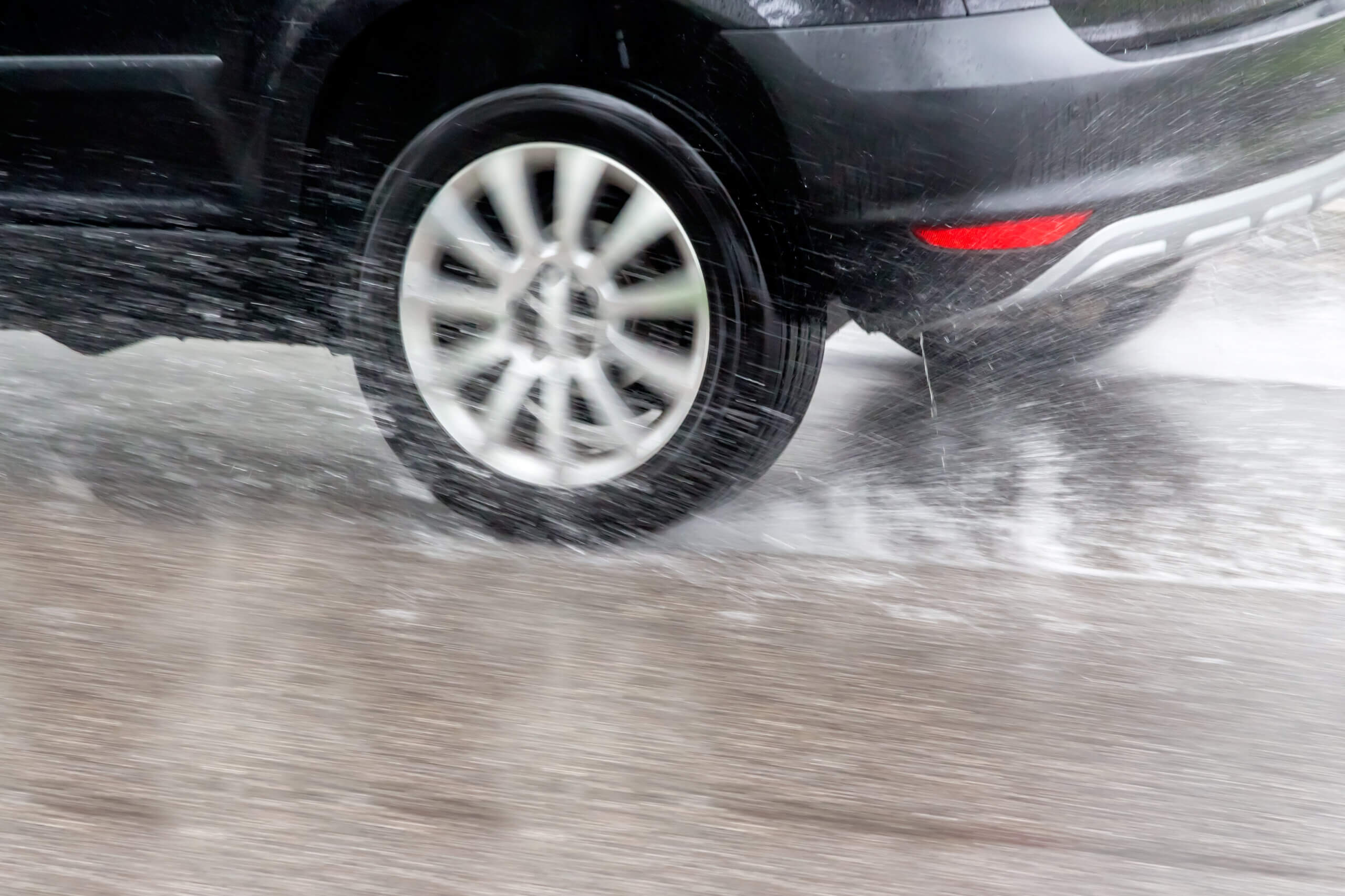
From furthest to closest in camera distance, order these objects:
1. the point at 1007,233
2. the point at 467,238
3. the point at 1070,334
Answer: the point at 1070,334
the point at 467,238
the point at 1007,233

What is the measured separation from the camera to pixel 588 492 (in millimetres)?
2980

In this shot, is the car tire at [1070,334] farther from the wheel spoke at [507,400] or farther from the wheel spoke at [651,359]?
the wheel spoke at [507,400]

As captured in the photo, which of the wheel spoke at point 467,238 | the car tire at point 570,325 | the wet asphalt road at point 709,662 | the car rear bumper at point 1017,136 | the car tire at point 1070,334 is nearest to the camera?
the wet asphalt road at point 709,662

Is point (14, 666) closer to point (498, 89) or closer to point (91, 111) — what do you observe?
point (91, 111)

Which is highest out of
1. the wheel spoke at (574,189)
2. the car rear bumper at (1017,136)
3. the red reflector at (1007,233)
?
the car rear bumper at (1017,136)

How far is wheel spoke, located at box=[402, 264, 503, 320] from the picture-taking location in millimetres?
2936

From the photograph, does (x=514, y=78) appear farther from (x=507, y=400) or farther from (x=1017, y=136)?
(x=1017, y=136)

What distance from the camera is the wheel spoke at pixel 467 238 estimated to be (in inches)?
114

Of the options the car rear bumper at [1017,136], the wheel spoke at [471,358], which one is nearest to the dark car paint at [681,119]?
the car rear bumper at [1017,136]

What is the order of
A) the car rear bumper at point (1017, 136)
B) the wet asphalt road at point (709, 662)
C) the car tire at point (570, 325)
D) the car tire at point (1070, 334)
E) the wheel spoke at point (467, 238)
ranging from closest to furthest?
the wet asphalt road at point (709, 662)
the car rear bumper at point (1017, 136)
the car tire at point (570, 325)
the wheel spoke at point (467, 238)
the car tire at point (1070, 334)

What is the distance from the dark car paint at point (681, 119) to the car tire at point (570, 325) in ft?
0.26

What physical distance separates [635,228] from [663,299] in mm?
147

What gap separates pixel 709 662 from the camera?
2527 mm

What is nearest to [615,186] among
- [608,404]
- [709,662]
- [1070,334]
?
[608,404]
